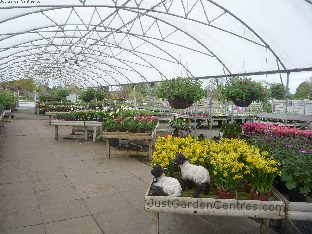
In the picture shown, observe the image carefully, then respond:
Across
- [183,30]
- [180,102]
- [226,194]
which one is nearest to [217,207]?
[226,194]

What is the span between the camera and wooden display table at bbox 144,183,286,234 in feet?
9.75

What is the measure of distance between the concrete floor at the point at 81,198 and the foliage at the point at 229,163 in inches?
34.0

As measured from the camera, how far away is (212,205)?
3021 millimetres

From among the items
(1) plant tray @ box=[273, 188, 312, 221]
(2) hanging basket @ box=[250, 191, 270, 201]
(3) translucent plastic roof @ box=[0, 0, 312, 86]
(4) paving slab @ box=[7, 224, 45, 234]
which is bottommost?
(4) paving slab @ box=[7, 224, 45, 234]

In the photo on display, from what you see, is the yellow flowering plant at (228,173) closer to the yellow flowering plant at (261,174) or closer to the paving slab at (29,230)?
the yellow flowering plant at (261,174)

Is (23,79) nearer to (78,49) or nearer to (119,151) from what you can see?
(78,49)

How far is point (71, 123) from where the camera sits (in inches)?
418

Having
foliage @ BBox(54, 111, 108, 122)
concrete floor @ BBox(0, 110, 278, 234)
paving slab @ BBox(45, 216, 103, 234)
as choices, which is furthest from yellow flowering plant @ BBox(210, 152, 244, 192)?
foliage @ BBox(54, 111, 108, 122)

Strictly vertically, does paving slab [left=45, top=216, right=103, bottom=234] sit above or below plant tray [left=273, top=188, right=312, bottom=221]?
below

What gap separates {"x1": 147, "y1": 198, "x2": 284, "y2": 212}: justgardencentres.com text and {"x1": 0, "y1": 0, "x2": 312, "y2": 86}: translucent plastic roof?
23.1 ft

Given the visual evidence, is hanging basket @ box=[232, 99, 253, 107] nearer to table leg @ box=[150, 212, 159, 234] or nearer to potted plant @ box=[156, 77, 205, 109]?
potted plant @ box=[156, 77, 205, 109]

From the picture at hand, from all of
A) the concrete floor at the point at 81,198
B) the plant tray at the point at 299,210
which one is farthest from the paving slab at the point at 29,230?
the plant tray at the point at 299,210

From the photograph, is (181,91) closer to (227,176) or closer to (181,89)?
(181,89)

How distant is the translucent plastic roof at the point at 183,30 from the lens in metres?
9.59
